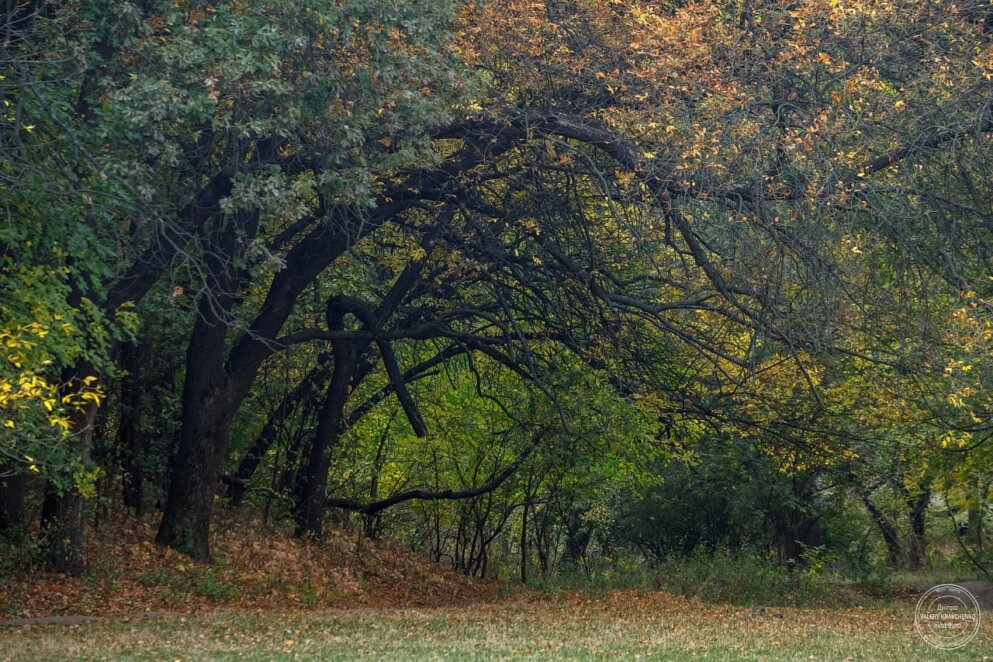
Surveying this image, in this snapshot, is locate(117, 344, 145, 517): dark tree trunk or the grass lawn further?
locate(117, 344, 145, 517): dark tree trunk

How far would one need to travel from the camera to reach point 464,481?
2759 cm

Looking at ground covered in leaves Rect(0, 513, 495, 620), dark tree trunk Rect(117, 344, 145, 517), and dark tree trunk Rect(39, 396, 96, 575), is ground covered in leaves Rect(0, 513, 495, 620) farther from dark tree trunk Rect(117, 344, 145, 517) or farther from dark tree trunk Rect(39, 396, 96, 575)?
dark tree trunk Rect(117, 344, 145, 517)

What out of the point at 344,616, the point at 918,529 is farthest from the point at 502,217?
the point at 918,529

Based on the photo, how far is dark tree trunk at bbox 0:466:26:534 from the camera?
16.3m

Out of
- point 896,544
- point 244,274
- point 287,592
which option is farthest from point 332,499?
point 896,544

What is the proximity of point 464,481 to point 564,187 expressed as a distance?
13.5m

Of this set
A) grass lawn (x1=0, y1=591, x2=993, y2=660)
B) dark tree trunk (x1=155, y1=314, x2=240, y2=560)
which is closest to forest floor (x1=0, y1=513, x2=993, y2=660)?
grass lawn (x1=0, y1=591, x2=993, y2=660)

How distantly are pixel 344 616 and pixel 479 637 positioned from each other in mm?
3230

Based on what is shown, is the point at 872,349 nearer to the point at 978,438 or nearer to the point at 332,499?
the point at 978,438

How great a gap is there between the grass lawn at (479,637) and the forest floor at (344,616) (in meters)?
0.03

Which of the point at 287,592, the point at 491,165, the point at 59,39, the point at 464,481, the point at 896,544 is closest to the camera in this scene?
the point at 59,39

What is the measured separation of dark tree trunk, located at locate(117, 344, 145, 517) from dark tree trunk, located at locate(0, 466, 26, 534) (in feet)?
11.2

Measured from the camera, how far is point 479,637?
13234mm

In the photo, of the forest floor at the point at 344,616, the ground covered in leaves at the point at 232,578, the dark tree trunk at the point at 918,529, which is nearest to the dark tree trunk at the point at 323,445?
the ground covered in leaves at the point at 232,578
